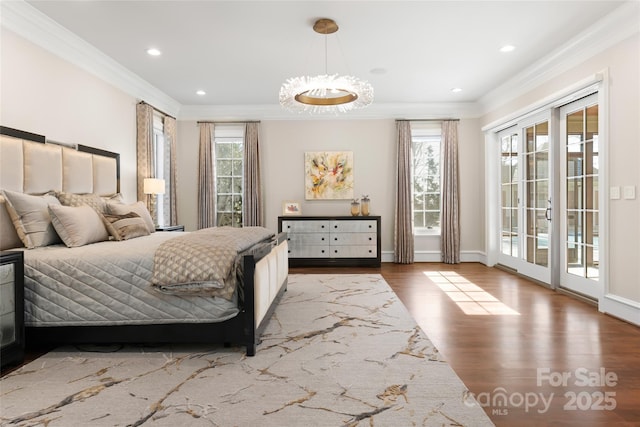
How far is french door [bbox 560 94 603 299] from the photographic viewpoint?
380 centimetres

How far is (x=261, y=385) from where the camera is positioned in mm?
2074

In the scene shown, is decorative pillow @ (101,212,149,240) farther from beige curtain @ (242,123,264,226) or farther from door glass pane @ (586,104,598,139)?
door glass pane @ (586,104,598,139)

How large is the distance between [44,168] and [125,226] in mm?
834

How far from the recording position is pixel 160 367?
2322mm

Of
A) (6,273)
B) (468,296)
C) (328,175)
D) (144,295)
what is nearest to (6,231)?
(6,273)

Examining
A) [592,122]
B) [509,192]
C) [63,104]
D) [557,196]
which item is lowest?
[557,196]

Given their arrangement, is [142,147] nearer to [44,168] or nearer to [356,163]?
[44,168]

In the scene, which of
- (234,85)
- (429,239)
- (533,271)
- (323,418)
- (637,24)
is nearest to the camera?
(323,418)

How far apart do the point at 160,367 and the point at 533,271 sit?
458 cm

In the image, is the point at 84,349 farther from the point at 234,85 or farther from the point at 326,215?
the point at 326,215

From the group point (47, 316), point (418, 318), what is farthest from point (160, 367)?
point (418, 318)

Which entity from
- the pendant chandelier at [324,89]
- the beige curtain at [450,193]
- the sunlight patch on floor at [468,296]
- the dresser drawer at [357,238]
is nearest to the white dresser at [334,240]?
the dresser drawer at [357,238]

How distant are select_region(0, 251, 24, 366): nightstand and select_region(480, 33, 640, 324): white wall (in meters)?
4.57

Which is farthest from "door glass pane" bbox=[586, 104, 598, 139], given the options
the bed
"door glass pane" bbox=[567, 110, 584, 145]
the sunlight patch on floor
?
the bed
